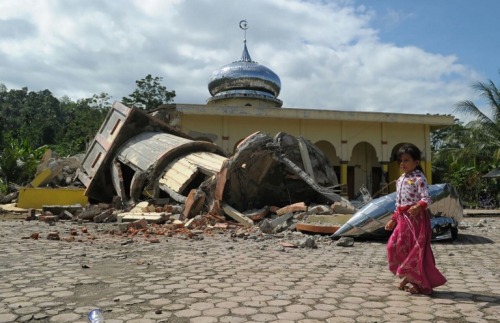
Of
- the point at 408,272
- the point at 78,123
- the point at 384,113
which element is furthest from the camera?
the point at 78,123

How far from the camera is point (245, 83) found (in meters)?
22.8

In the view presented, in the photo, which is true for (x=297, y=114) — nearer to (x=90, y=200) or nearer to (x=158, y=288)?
(x=90, y=200)

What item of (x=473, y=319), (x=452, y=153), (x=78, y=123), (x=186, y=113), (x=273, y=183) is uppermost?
(x=78, y=123)

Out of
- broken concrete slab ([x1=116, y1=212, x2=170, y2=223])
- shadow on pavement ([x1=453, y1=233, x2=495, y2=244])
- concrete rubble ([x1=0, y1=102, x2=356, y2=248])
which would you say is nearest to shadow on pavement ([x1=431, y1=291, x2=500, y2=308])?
concrete rubble ([x1=0, y1=102, x2=356, y2=248])

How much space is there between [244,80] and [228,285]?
20046mm

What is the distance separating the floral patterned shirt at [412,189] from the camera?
135 inches

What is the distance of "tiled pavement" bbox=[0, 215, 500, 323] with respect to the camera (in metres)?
2.64

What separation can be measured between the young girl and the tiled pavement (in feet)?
0.43

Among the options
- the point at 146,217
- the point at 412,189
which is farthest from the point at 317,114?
the point at 412,189

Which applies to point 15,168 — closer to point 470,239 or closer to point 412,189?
point 470,239

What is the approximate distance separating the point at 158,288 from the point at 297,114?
15.6 m

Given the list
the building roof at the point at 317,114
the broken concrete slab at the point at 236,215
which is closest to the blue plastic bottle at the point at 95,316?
the broken concrete slab at the point at 236,215

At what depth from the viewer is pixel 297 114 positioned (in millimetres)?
18375

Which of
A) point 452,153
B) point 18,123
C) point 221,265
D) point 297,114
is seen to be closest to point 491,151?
point 452,153
